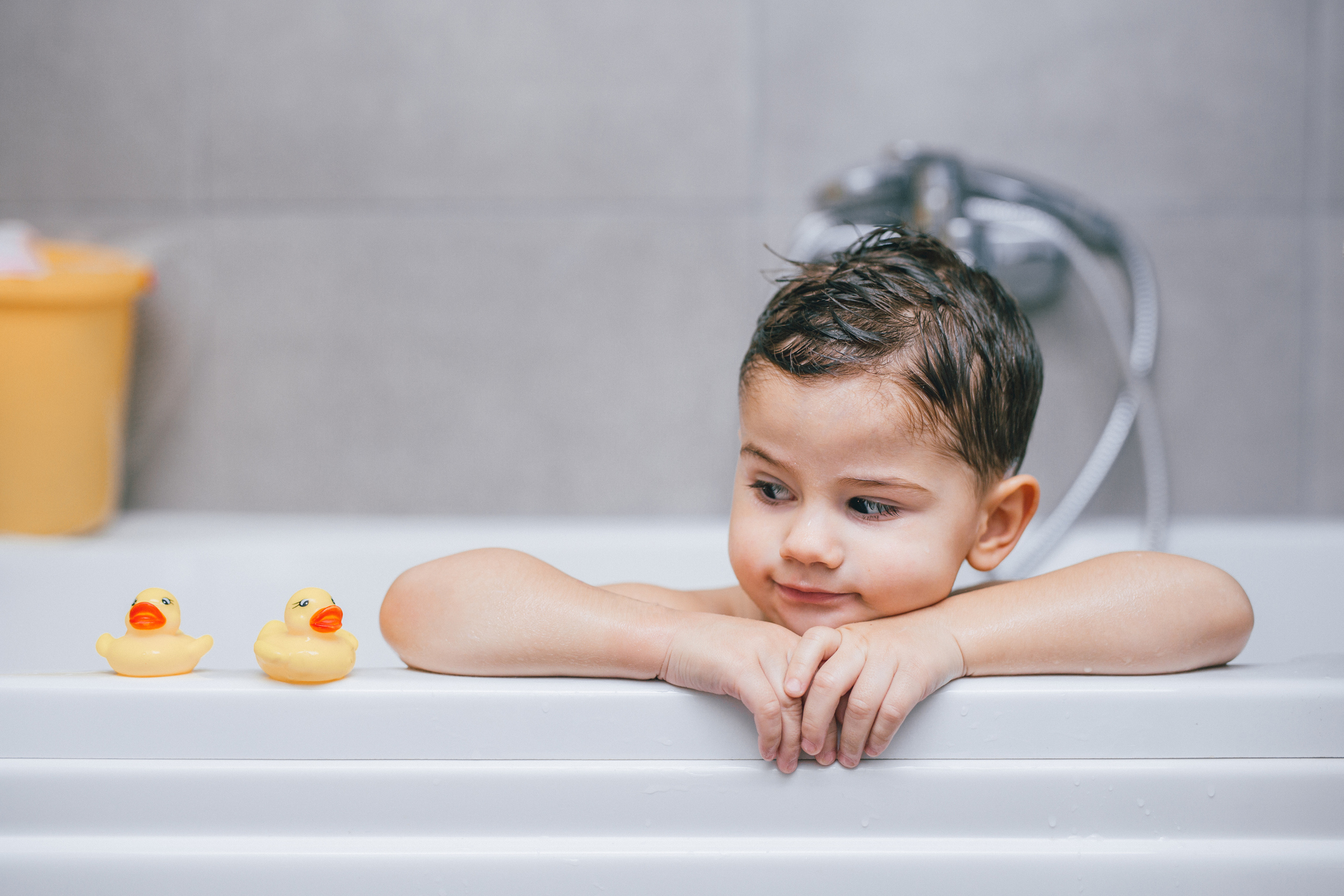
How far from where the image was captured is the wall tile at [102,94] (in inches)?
45.2

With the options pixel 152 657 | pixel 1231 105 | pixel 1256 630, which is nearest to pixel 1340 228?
pixel 1231 105

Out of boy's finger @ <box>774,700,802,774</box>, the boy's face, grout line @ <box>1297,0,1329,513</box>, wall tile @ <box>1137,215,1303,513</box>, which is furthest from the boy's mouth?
grout line @ <box>1297,0,1329,513</box>

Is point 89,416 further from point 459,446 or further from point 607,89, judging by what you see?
point 607,89

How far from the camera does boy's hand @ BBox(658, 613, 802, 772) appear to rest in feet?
1.38

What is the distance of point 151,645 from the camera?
18.0 inches

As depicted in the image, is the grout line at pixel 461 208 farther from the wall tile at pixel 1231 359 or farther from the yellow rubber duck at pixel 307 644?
the yellow rubber duck at pixel 307 644

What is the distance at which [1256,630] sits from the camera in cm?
94

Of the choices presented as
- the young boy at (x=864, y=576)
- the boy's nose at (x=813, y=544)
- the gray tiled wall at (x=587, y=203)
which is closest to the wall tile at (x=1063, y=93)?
the gray tiled wall at (x=587, y=203)

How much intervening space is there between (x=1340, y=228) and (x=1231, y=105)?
205 millimetres

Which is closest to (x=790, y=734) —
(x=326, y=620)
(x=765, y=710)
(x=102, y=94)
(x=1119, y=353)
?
(x=765, y=710)

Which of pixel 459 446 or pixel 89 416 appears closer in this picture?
pixel 89 416

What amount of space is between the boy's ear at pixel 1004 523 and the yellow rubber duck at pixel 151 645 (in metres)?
0.44

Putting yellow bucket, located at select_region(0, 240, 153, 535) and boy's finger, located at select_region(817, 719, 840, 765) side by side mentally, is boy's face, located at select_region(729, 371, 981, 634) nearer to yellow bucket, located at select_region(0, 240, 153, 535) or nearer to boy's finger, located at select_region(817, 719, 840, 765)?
boy's finger, located at select_region(817, 719, 840, 765)

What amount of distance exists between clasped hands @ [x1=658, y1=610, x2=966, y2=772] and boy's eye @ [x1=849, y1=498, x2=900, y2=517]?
84 millimetres
